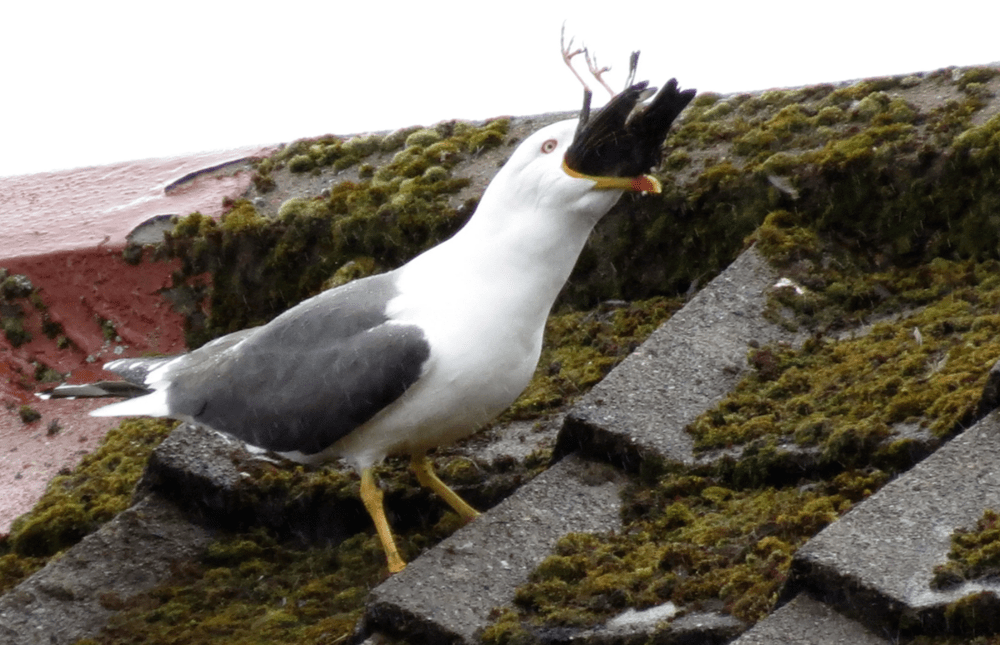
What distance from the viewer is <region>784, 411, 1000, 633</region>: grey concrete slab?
2.67 metres

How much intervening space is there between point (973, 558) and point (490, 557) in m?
1.24

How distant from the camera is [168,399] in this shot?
4672 mm

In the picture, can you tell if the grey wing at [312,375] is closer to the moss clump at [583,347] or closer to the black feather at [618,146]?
the moss clump at [583,347]

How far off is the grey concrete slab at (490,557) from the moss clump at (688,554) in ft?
0.22

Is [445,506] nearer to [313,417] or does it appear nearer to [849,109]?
[313,417]

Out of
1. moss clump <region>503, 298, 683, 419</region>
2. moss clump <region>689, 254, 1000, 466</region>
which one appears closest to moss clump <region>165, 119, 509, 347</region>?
moss clump <region>503, 298, 683, 419</region>

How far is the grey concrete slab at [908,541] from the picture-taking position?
8.75 feet

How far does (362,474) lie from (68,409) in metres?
1.55

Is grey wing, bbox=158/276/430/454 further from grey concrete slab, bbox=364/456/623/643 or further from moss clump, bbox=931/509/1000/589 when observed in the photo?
moss clump, bbox=931/509/1000/589

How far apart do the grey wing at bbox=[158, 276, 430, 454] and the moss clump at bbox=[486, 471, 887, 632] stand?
934mm

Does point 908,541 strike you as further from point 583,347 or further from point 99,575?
point 99,575

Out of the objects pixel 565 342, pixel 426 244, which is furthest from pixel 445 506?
pixel 426 244

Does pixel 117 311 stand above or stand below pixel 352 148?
below

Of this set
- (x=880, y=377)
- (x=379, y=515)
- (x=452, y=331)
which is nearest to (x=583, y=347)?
(x=452, y=331)
